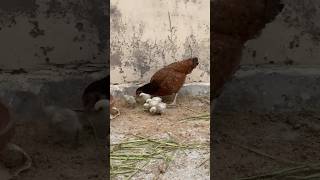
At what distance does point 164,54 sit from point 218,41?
0.49 metres

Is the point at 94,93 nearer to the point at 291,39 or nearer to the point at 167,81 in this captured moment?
the point at 167,81

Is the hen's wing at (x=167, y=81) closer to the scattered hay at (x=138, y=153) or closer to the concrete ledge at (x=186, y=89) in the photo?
the concrete ledge at (x=186, y=89)

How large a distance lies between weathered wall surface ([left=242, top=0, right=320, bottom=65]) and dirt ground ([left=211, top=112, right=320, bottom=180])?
1.13ft

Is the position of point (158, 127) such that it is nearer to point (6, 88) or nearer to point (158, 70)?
Result: point (158, 70)

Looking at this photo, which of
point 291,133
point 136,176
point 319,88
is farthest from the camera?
point 319,88

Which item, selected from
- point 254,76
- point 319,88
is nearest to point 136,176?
point 254,76

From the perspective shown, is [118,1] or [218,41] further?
[118,1]

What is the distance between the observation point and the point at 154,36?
355 centimetres

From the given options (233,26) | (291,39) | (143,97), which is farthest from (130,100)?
(291,39)

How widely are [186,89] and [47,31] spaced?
3.24 ft

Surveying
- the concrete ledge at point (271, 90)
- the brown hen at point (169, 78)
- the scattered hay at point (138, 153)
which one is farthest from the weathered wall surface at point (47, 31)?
the concrete ledge at point (271, 90)

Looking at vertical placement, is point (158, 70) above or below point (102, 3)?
below

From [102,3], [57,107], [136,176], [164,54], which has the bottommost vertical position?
[136,176]

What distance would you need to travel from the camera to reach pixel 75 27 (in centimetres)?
325
